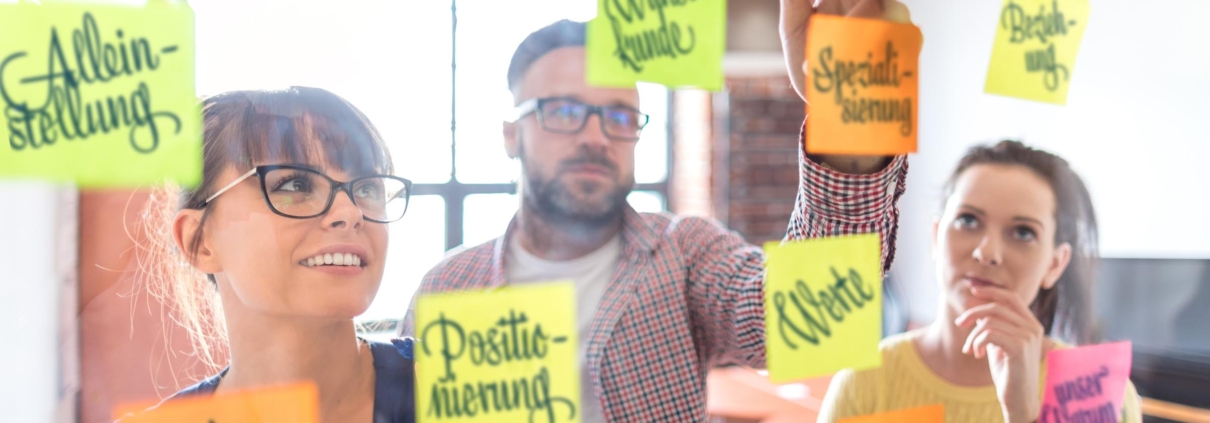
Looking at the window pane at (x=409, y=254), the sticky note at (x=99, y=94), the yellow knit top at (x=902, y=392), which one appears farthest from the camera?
the yellow knit top at (x=902, y=392)

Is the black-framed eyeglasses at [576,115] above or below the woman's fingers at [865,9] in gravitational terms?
below

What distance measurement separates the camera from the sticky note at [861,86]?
80cm

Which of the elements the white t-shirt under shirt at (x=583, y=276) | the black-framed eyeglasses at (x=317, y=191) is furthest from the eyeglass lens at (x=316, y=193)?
the white t-shirt under shirt at (x=583, y=276)

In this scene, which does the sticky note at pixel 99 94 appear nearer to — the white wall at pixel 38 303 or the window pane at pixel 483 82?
the white wall at pixel 38 303

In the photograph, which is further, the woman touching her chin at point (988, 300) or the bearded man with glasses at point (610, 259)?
the woman touching her chin at point (988, 300)

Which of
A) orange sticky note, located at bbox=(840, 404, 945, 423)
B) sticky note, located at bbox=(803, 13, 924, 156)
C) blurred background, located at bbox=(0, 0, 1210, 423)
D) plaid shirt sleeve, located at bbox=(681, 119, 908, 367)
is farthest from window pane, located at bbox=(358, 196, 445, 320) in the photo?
orange sticky note, located at bbox=(840, 404, 945, 423)

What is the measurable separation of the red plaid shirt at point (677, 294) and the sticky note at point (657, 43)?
0.39 ft

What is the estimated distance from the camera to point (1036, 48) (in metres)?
0.93

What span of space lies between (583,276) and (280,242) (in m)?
0.24

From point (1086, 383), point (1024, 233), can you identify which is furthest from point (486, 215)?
point (1086, 383)

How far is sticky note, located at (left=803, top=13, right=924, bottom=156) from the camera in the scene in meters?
0.80

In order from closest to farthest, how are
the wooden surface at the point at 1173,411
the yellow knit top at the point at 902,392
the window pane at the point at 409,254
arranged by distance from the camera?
the window pane at the point at 409,254
the yellow knit top at the point at 902,392
the wooden surface at the point at 1173,411

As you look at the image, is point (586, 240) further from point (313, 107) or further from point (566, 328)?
point (313, 107)

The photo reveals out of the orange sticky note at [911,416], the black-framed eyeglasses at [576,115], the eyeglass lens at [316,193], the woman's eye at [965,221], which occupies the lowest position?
the orange sticky note at [911,416]
